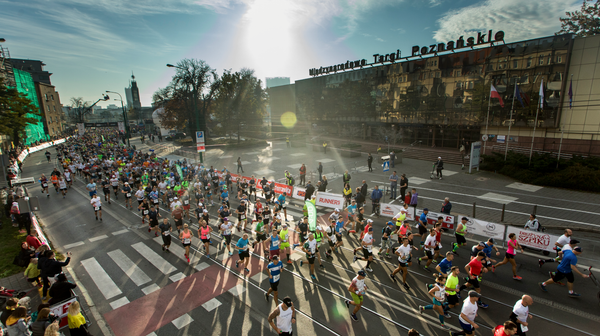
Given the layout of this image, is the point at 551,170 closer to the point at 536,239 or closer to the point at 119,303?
the point at 536,239

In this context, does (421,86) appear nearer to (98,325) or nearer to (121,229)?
(121,229)

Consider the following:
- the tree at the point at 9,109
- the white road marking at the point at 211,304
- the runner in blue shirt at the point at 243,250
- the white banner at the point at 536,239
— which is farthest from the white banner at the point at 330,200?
the tree at the point at 9,109

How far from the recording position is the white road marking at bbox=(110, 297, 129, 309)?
8.59 meters

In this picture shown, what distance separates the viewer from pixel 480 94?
31.8 metres

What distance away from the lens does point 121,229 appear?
14680 mm

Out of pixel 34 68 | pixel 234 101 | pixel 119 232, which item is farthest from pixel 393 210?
pixel 34 68

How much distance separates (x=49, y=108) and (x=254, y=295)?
97.3 m

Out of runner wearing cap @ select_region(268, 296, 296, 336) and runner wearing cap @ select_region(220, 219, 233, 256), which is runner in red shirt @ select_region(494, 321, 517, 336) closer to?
runner wearing cap @ select_region(268, 296, 296, 336)

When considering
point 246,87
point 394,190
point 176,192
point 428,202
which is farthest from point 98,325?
point 246,87

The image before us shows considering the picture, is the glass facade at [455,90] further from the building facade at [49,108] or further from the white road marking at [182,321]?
the building facade at [49,108]

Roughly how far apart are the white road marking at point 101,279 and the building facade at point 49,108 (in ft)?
274

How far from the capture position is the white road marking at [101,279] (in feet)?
30.5

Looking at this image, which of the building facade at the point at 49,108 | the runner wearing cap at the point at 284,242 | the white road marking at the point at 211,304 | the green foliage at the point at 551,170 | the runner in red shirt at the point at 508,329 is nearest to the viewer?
the runner in red shirt at the point at 508,329

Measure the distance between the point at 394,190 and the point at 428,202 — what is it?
2295 millimetres
